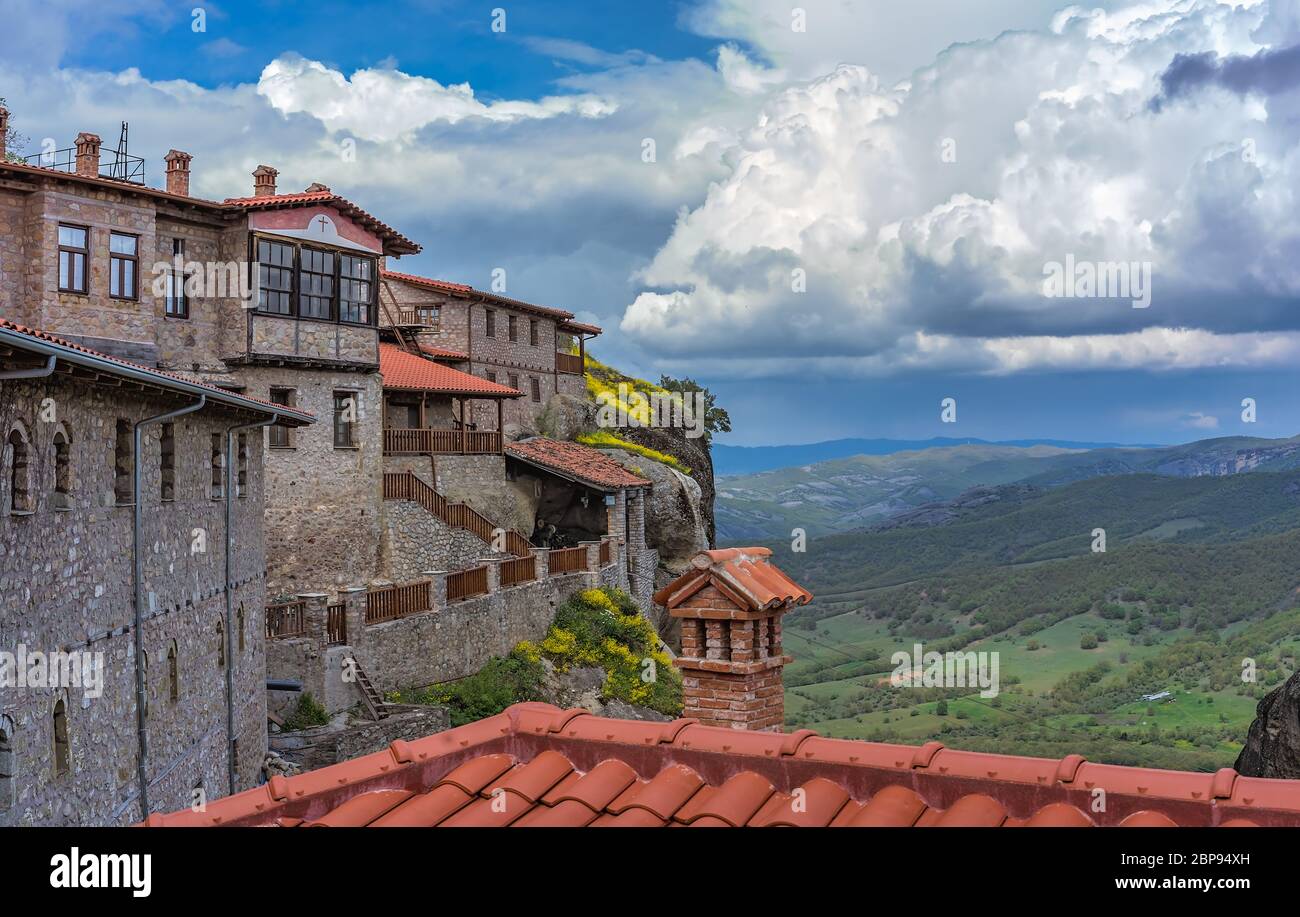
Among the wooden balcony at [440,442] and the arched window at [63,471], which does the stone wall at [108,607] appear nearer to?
the arched window at [63,471]

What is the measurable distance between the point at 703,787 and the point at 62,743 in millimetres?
8205

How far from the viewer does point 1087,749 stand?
195ft

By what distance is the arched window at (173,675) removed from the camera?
1662 cm

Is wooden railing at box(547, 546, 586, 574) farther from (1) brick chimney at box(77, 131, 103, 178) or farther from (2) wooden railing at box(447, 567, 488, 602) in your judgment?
(1) brick chimney at box(77, 131, 103, 178)

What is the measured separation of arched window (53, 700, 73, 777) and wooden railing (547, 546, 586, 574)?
75.3 ft

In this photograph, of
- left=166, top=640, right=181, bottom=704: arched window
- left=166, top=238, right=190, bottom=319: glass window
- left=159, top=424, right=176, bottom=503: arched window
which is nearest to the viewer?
left=166, top=640, right=181, bottom=704: arched window

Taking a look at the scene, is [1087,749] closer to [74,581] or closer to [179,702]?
[179,702]

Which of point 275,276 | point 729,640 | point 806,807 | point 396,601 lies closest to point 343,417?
point 275,276

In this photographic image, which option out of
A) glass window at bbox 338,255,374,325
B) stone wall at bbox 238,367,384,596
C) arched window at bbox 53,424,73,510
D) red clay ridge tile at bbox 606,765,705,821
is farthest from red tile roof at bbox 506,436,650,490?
red clay ridge tile at bbox 606,765,705,821

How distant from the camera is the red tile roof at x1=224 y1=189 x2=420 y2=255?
1113 inches

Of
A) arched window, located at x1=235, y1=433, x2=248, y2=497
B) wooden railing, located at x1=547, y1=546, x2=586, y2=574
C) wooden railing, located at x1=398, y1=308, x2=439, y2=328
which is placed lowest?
wooden railing, located at x1=547, y1=546, x2=586, y2=574

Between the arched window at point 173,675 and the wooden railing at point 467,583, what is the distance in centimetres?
1361

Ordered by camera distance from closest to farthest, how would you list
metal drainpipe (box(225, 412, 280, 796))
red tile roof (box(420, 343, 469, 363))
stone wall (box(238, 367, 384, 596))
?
metal drainpipe (box(225, 412, 280, 796))
stone wall (box(238, 367, 384, 596))
red tile roof (box(420, 343, 469, 363))
